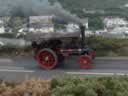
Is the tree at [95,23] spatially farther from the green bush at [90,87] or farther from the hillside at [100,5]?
the green bush at [90,87]

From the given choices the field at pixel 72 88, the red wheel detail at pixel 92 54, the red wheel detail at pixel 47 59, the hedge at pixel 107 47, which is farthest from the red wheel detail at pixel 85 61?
the field at pixel 72 88

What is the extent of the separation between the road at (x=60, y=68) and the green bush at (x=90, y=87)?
15.5ft

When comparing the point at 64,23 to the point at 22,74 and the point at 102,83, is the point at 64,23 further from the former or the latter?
the point at 102,83

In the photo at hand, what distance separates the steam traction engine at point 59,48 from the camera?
52.7 feet

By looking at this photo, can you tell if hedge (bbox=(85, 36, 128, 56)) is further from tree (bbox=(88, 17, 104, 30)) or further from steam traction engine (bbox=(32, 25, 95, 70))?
tree (bbox=(88, 17, 104, 30))

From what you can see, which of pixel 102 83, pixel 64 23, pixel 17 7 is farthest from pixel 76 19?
pixel 102 83

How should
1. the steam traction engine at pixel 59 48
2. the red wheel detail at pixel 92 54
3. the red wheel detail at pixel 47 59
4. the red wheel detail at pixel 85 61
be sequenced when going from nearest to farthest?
the red wheel detail at pixel 85 61 → the steam traction engine at pixel 59 48 → the red wheel detail at pixel 47 59 → the red wheel detail at pixel 92 54

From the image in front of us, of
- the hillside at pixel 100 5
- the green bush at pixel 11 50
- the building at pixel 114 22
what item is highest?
the hillside at pixel 100 5

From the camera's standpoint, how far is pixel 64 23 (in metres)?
17.8

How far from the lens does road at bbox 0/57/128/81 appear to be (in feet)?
49.6

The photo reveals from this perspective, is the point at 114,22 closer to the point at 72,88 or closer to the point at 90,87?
the point at 90,87

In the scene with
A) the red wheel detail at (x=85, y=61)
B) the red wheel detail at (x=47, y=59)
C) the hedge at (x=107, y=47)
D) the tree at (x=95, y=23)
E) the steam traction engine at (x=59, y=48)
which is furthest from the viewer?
the tree at (x=95, y=23)

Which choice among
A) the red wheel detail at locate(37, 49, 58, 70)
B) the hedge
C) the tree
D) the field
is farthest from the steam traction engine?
the field

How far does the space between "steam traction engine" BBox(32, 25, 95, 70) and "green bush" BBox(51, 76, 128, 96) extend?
5.83m
